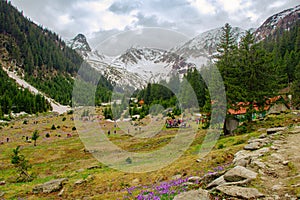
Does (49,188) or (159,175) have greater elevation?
(159,175)

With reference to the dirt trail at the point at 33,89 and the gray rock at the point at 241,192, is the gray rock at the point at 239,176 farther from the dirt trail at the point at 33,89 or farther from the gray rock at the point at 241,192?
the dirt trail at the point at 33,89

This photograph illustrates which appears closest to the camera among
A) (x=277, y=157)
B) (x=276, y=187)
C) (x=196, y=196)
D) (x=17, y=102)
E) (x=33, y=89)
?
(x=196, y=196)

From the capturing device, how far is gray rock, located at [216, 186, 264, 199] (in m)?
6.98

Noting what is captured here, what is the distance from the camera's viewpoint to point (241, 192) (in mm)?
7176

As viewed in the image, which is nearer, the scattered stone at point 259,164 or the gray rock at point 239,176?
the gray rock at point 239,176

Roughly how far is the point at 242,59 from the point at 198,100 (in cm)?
4063

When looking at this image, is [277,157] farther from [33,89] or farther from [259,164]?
[33,89]

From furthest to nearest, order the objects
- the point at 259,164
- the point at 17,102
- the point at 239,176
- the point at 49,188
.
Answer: the point at 17,102 → the point at 49,188 → the point at 259,164 → the point at 239,176

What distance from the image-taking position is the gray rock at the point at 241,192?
6.98 meters

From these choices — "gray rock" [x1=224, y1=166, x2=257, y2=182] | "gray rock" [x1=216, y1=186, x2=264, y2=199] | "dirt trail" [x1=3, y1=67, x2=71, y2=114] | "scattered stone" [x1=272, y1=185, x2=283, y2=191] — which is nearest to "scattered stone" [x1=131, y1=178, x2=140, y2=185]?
"gray rock" [x1=224, y1=166, x2=257, y2=182]

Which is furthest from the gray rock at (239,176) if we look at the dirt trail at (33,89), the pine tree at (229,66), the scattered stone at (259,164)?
the dirt trail at (33,89)

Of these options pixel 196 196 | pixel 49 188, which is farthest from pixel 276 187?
pixel 49 188

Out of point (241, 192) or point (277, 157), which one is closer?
point (241, 192)

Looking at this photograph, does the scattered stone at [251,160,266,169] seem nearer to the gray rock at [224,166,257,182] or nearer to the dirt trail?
the gray rock at [224,166,257,182]
